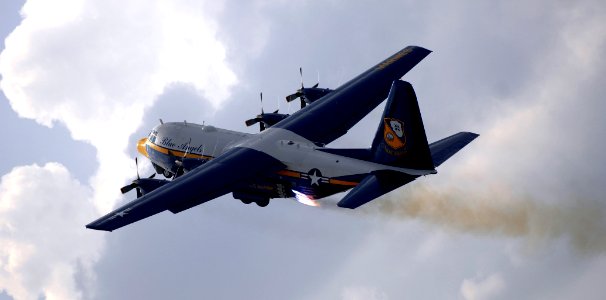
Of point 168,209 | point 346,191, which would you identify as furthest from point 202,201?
point 346,191

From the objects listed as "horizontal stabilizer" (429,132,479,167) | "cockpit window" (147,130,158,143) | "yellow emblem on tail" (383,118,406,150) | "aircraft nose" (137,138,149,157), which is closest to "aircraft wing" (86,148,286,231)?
"yellow emblem on tail" (383,118,406,150)

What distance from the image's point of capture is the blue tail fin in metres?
66.4

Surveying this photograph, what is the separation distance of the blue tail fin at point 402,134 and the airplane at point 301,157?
6cm

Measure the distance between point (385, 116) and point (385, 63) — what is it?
2084cm

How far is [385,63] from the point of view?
287 feet

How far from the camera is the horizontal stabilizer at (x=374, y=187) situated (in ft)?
214

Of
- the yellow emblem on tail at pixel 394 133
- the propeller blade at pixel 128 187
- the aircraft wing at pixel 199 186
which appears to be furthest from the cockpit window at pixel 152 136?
the yellow emblem on tail at pixel 394 133

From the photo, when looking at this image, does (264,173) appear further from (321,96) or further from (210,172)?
(321,96)

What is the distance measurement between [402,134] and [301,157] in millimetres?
8526

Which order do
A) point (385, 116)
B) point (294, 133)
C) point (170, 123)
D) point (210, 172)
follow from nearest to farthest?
point (385, 116)
point (210, 172)
point (294, 133)
point (170, 123)

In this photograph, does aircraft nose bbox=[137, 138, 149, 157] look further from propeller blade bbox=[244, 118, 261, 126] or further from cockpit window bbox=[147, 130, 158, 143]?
propeller blade bbox=[244, 118, 261, 126]

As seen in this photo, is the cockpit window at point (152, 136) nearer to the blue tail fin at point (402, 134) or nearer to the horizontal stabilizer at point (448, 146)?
the blue tail fin at point (402, 134)

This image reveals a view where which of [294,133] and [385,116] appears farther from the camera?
[294,133]

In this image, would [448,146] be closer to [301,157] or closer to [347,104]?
[301,157]
